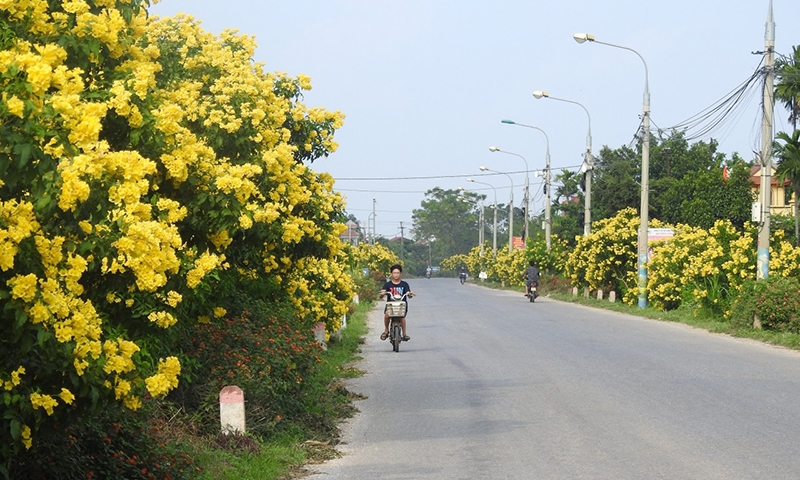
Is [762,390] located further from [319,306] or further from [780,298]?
[780,298]

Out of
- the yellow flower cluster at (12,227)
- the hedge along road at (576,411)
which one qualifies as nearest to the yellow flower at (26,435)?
the yellow flower cluster at (12,227)

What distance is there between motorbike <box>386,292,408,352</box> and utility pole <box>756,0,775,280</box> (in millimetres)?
8694

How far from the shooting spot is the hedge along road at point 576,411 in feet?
29.6

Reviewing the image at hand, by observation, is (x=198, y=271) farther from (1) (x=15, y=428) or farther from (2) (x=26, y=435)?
(1) (x=15, y=428)

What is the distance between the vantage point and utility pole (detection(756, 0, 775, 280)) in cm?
2448

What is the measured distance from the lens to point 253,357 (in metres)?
11.1

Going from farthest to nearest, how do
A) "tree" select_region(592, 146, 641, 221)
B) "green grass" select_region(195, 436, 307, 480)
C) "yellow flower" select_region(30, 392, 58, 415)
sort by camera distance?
1. "tree" select_region(592, 146, 641, 221)
2. "green grass" select_region(195, 436, 307, 480)
3. "yellow flower" select_region(30, 392, 58, 415)

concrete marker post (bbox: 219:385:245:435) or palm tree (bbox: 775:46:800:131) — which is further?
palm tree (bbox: 775:46:800:131)

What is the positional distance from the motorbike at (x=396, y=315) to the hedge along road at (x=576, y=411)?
0.39m

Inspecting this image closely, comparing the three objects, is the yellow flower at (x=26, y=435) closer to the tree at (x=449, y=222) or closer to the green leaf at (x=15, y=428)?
the green leaf at (x=15, y=428)

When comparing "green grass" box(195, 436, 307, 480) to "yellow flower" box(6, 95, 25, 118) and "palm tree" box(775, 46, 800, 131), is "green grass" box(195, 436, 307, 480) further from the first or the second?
"palm tree" box(775, 46, 800, 131)

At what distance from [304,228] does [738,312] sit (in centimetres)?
1500

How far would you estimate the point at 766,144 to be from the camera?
80.6ft

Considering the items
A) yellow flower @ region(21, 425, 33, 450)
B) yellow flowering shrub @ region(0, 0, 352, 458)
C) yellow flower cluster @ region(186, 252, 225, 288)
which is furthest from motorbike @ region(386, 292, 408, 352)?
yellow flower @ region(21, 425, 33, 450)
